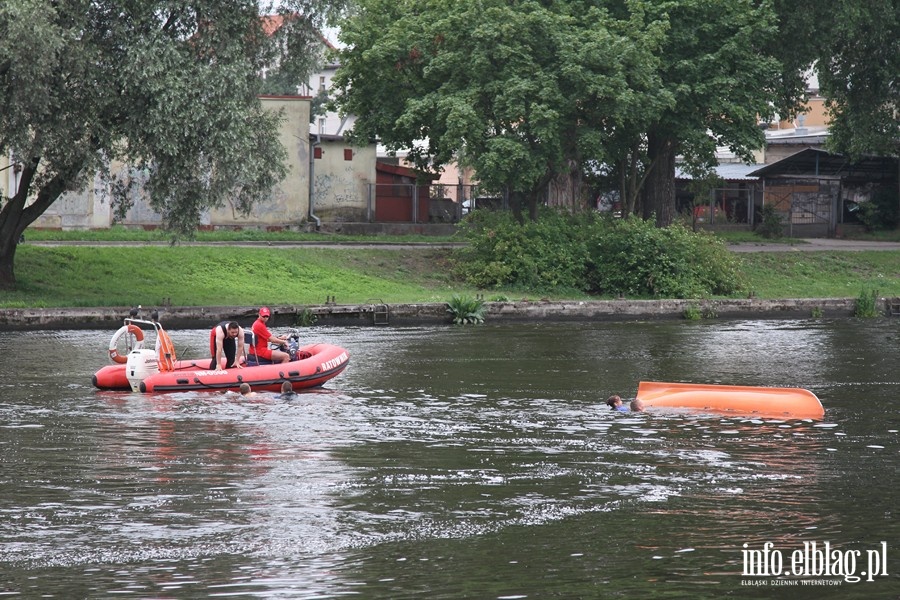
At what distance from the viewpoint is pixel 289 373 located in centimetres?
2206

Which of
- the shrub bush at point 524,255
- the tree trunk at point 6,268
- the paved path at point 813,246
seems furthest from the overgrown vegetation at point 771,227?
the tree trunk at point 6,268

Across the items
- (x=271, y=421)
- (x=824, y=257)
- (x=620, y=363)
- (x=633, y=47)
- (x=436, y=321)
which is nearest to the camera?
(x=271, y=421)

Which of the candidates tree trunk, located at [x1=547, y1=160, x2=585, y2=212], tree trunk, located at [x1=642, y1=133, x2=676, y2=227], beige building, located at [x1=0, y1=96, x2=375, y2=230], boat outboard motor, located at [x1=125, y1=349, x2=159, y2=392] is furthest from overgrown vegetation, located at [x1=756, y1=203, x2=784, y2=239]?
boat outboard motor, located at [x1=125, y1=349, x2=159, y2=392]

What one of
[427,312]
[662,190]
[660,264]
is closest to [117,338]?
[427,312]

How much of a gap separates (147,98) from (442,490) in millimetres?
19903

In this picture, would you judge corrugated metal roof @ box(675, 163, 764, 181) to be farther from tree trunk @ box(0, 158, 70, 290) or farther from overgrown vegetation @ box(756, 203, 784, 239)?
tree trunk @ box(0, 158, 70, 290)

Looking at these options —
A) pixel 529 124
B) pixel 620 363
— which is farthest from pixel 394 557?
pixel 529 124

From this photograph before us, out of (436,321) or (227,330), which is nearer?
(227,330)

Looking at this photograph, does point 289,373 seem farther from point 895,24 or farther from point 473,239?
point 895,24

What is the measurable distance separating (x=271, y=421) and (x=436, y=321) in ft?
53.6

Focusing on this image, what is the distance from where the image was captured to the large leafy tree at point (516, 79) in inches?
Answer: 1558

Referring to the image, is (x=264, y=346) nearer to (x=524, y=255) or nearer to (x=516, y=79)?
(x=524, y=255)

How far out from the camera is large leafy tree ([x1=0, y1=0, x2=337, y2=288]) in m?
29.9

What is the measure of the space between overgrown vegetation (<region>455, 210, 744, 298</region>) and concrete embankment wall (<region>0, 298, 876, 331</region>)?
182 cm
